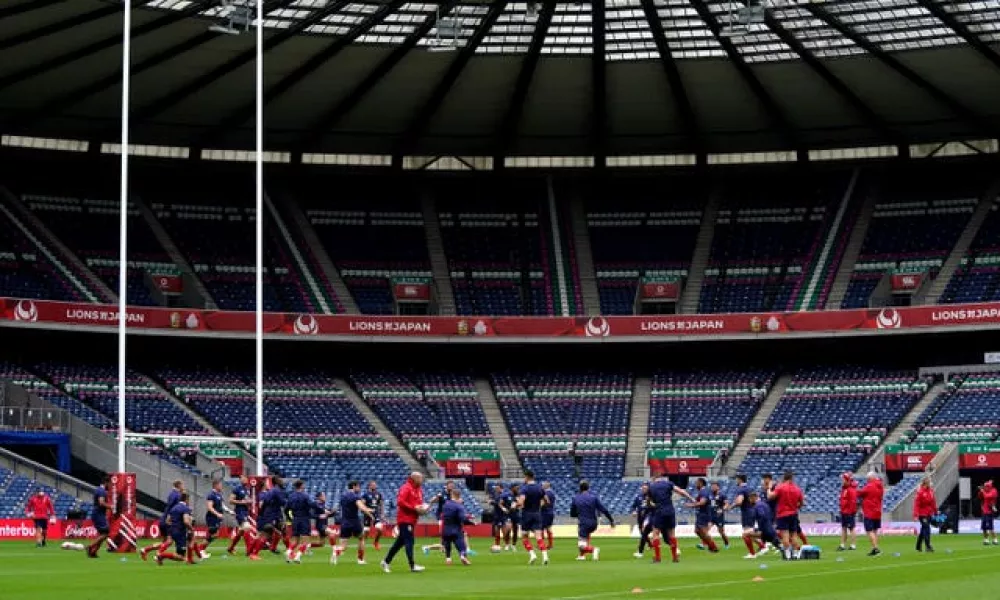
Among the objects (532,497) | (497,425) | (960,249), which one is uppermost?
(960,249)

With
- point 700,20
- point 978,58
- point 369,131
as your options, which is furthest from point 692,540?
point 369,131

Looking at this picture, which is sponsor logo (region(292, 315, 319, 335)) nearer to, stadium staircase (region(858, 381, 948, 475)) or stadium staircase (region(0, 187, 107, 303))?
stadium staircase (region(0, 187, 107, 303))

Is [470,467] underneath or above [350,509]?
above

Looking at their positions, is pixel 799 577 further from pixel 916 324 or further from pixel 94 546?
pixel 916 324

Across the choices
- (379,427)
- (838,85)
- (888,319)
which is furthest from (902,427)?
(379,427)

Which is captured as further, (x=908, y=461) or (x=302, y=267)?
(x=302, y=267)

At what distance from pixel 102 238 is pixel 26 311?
28.7ft

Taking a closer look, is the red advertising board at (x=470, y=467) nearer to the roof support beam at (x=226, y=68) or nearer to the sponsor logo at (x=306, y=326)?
the sponsor logo at (x=306, y=326)

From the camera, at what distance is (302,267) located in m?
78.0

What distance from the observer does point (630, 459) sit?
73250 millimetres

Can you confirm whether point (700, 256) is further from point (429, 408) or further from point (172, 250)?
point (172, 250)

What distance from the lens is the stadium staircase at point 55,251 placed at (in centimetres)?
7194

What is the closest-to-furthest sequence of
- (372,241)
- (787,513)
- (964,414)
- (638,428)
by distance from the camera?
(787,513) → (964,414) → (638,428) → (372,241)

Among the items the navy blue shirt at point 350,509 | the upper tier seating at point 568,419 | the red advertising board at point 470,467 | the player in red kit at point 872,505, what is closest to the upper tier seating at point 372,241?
the upper tier seating at point 568,419
